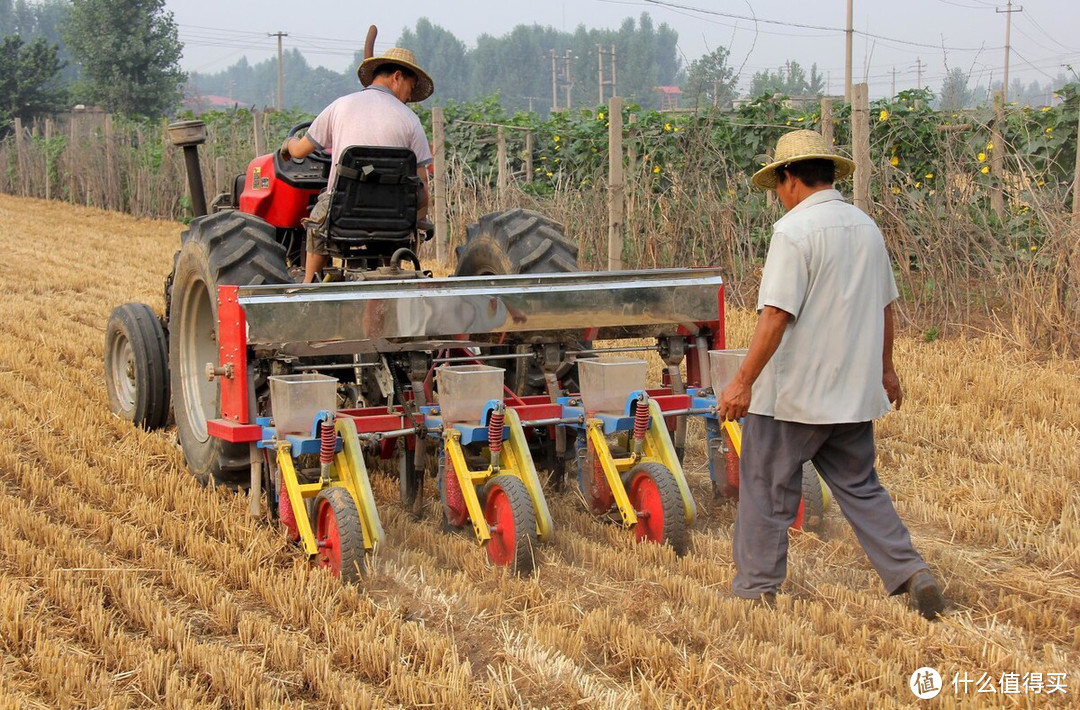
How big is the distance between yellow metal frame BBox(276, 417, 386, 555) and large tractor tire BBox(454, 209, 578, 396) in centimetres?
132

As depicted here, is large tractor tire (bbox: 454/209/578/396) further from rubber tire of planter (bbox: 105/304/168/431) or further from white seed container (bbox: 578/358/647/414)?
rubber tire of planter (bbox: 105/304/168/431)

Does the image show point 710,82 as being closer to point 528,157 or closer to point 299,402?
point 528,157

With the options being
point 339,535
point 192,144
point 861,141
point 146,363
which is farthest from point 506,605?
point 861,141

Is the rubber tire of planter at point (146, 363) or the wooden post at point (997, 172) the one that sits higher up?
the wooden post at point (997, 172)

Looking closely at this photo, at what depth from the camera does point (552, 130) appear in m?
14.5

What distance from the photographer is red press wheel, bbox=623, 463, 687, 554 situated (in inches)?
168

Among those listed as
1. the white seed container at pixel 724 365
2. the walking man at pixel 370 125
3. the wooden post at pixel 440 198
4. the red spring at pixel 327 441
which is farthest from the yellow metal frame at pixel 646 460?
the wooden post at pixel 440 198

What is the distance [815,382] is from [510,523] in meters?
1.18

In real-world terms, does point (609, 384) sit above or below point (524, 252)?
below

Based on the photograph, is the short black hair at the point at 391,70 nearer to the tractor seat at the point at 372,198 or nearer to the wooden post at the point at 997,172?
the tractor seat at the point at 372,198

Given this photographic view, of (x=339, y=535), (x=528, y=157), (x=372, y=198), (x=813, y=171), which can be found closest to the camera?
(x=813, y=171)

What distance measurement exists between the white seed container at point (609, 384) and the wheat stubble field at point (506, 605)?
0.48m

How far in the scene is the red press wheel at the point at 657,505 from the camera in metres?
4.28
